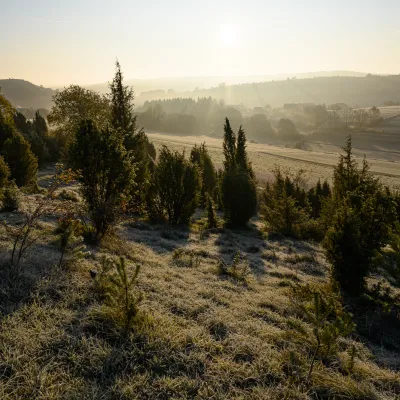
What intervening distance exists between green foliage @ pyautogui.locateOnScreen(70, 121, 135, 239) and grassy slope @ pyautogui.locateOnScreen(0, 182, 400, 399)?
2.43 meters

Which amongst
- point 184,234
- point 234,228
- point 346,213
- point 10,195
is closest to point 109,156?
point 10,195

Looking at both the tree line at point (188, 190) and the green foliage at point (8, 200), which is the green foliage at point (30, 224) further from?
the green foliage at point (8, 200)

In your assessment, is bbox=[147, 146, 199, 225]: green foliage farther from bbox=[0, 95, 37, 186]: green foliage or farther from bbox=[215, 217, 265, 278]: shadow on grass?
bbox=[0, 95, 37, 186]: green foliage

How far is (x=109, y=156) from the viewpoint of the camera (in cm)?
948

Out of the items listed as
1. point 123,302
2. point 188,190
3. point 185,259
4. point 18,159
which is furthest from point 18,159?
point 123,302

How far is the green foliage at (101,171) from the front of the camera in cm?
935

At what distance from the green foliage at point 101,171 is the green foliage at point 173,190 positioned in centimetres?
523

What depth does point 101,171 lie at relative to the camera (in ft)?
31.7

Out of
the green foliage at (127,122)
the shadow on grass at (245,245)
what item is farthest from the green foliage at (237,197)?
the green foliage at (127,122)

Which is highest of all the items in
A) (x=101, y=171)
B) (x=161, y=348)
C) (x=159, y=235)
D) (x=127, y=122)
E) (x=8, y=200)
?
(x=127, y=122)

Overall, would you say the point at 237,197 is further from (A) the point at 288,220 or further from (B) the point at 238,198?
(A) the point at 288,220

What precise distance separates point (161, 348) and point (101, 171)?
659 cm

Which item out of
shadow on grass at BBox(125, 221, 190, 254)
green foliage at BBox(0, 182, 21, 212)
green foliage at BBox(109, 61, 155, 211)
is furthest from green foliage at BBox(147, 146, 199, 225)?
green foliage at BBox(0, 182, 21, 212)

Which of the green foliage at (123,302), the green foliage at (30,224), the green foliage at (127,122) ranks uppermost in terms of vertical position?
the green foliage at (127,122)
